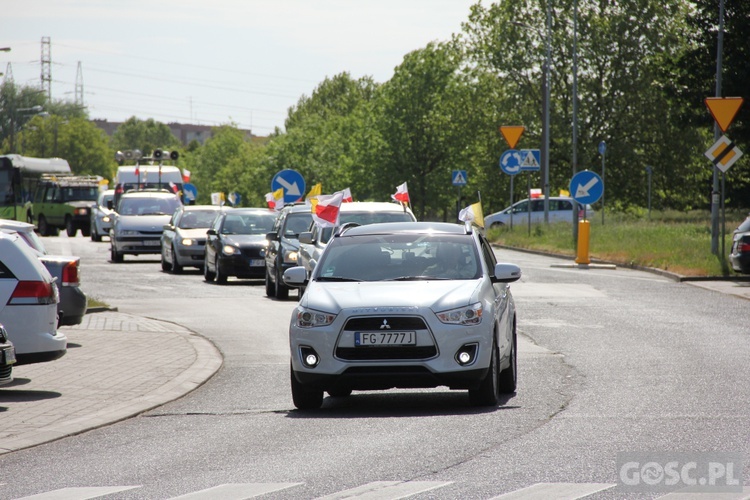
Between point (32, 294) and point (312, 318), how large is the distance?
9.15 ft

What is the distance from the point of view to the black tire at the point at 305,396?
11047mm

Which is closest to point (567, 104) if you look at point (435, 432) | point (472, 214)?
point (472, 214)

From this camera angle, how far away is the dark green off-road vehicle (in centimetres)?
6125

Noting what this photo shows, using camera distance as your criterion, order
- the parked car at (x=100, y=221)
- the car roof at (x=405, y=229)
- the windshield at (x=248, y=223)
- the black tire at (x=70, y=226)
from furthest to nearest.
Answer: the black tire at (x=70, y=226) → the parked car at (x=100, y=221) → the windshield at (x=248, y=223) → the car roof at (x=405, y=229)

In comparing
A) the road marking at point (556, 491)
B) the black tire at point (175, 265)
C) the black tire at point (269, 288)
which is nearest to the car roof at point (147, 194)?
the black tire at point (175, 265)

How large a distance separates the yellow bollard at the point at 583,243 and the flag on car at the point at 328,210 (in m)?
13.4

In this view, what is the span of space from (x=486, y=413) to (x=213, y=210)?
24169 millimetres

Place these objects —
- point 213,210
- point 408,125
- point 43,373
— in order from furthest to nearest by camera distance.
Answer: point 408,125
point 213,210
point 43,373

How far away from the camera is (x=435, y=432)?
9.70m

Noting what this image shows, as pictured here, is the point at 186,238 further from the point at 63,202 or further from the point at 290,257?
the point at 63,202

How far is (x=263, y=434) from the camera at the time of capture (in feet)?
32.3

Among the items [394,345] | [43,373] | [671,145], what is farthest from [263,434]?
[671,145]

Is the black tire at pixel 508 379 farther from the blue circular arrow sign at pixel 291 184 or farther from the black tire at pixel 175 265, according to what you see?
the blue circular arrow sign at pixel 291 184

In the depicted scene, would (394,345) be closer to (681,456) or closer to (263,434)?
(263,434)
